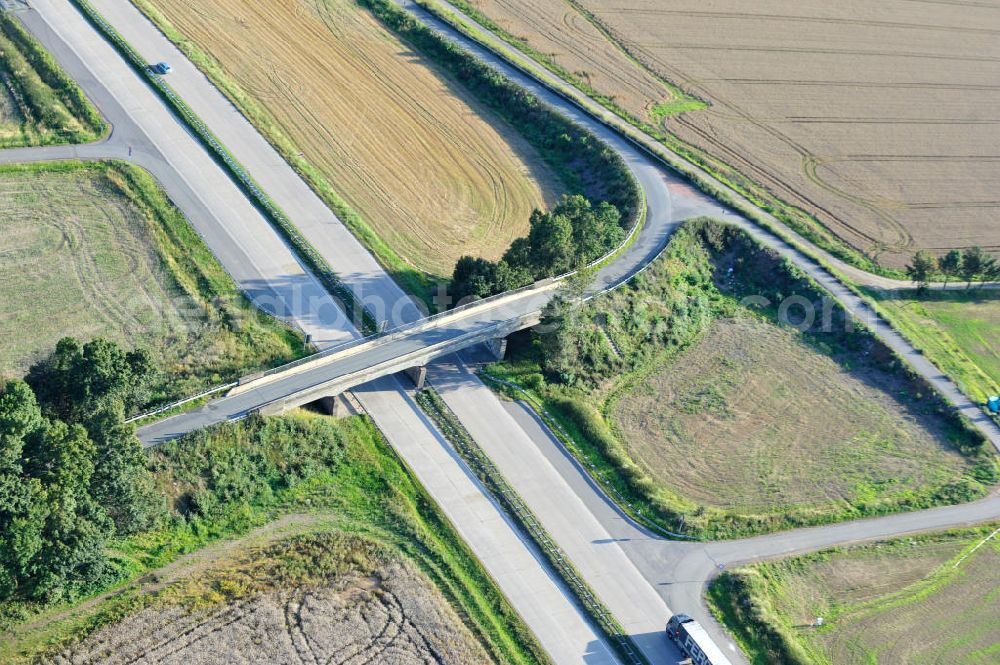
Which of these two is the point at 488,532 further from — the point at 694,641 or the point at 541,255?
the point at 541,255

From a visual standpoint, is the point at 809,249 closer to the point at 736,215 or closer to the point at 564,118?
the point at 736,215

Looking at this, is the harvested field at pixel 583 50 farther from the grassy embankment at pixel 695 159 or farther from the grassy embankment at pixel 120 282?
the grassy embankment at pixel 120 282

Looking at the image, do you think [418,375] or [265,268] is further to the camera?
[265,268]

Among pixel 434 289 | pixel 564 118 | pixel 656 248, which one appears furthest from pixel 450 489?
pixel 564 118

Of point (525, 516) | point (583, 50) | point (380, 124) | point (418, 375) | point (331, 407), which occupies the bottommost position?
point (525, 516)

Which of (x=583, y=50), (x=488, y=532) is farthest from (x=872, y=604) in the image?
A: (x=583, y=50)

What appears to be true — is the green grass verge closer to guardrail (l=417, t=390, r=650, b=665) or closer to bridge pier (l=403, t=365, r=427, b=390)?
bridge pier (l=403, t=365, r=427, b=390)

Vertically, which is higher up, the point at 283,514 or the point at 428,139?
the point at 428,139
